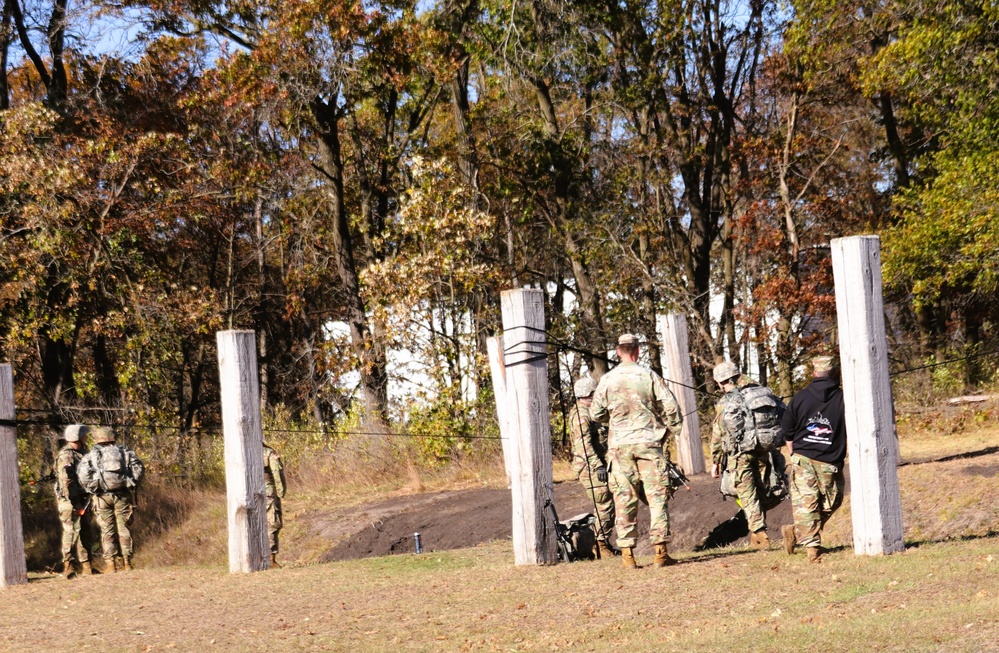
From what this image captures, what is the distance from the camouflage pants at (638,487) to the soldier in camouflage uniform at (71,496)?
8.40m

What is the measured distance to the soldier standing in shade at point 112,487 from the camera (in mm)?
16109

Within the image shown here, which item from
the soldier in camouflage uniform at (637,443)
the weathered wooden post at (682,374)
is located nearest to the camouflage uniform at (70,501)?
the weathered wooden post at (682,374)

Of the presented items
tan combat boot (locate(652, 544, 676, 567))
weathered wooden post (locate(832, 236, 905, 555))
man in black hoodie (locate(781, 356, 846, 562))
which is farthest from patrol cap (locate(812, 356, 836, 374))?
tan combat boot (locate(652, 544, 676, 567))

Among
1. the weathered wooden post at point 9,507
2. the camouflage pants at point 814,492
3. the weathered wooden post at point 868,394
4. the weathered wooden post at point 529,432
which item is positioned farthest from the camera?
the weathered wooden post at point 9,507

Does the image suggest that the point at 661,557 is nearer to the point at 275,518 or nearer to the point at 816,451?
the point at 816,451

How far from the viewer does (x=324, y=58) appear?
27.1 m

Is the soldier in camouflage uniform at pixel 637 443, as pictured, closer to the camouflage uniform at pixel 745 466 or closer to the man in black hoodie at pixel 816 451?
the man in black hoodie at pixel 816 451

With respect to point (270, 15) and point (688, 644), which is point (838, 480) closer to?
point (688, 644)

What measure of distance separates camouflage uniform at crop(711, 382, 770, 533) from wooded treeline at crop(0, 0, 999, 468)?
38.7ft

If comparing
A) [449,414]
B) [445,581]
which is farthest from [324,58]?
[445,581]

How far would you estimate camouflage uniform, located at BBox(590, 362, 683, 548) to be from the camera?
11.0m

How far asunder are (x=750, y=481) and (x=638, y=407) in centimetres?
190

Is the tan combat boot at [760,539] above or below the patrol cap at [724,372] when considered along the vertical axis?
below

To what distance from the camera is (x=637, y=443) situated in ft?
36.4
